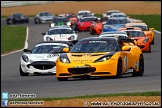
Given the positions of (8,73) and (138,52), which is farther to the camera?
(8,73)

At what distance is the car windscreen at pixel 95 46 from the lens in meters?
21.1

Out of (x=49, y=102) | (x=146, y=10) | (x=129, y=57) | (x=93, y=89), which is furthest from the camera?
(x=146, y=10)

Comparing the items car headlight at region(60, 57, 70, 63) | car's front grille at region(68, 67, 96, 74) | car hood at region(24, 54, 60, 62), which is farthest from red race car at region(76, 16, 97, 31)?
car's front grille at region(68, 67, 96, 74)

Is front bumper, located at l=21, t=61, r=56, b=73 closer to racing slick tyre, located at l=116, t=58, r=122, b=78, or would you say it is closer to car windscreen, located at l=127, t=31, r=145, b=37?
racing slick tyre, located at l=116, t=58, r=122, b=78

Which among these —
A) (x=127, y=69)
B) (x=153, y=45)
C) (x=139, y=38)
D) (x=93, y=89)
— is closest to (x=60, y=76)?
(x=127, y=69)

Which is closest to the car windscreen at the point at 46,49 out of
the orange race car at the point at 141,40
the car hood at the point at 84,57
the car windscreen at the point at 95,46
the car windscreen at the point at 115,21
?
the car windscreen at the point at 95,46

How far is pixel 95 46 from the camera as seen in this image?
69.9 feet

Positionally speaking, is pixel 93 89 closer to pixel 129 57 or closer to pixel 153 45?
pixel 129 57

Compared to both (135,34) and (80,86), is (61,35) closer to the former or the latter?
(135,34)

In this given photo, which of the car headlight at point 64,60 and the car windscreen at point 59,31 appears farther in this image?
the car windscreen at point 59,31

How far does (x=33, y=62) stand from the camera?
24422 mm

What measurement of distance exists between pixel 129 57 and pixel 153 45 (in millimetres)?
20429

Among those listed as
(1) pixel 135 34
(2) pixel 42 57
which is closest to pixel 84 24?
(1) pixel 135 34

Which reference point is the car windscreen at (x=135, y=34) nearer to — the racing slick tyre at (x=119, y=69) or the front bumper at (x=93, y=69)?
the racing slick tyre at (x=119, y=69)
